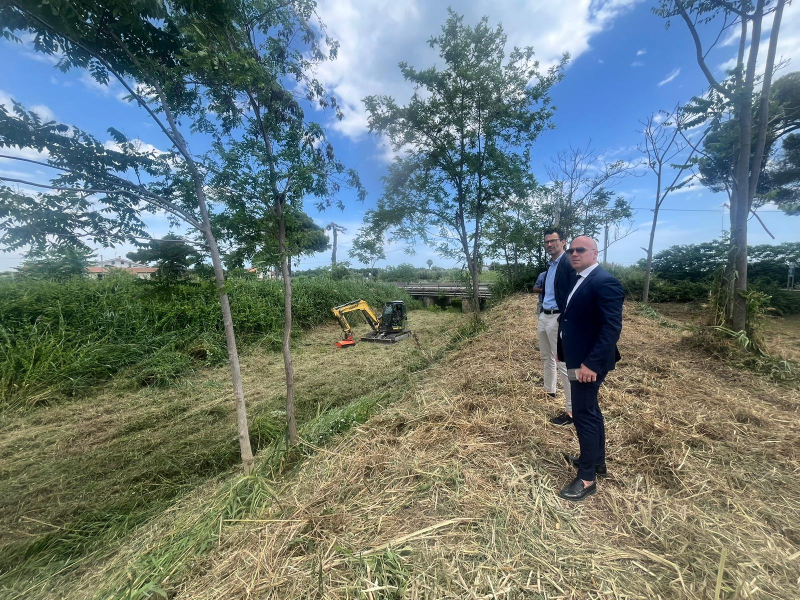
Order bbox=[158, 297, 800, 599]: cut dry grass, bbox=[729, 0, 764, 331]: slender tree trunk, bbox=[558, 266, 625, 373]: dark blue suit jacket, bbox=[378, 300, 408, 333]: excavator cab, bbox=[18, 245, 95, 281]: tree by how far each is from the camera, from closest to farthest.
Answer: bbox=[158, 297, 800, 599]: cut dry grass, bbox=[558, 266, 625, 373]: dark blue suit jacket, bbox=[729, 0, 764, 331]: slender tree trunk, bbox=[18, 245, 95, 281]: tree, bbox=[378, 300, 408, 333]: excavator cab

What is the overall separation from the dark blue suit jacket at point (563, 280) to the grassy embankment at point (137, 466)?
Answer: 86.4 inches

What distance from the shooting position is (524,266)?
14.4 m

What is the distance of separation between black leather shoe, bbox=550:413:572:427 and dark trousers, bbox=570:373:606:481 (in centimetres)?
74

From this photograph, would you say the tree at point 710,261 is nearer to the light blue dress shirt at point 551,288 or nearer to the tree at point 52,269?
the light blue dress shirt at point 551,288

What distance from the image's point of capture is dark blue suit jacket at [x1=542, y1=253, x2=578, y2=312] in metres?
2.79

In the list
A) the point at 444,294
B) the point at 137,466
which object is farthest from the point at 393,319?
the point at 444,294

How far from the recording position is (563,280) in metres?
2.85

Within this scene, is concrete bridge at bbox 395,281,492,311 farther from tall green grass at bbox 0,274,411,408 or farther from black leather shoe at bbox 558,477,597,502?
black leather shoe at bbox 558,477,597,502

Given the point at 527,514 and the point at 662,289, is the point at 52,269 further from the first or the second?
the point at 662,289

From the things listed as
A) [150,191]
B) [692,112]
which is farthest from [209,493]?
[692,112]

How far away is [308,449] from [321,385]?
278 centimetres

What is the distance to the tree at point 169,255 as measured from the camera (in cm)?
265

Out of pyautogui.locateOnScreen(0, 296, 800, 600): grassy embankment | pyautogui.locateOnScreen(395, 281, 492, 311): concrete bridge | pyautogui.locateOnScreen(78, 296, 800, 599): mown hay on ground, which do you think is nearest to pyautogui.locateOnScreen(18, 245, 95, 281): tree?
pyautogui.locateOnScreen(0, 296, 800, 600): grassy embankment

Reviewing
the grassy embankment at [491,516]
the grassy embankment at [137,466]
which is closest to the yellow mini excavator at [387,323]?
the grassy embankment at [137,466]
